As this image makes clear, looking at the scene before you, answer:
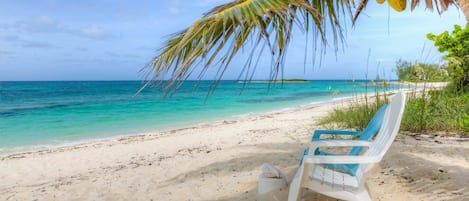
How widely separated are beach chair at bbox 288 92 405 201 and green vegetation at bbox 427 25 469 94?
6.87 metres

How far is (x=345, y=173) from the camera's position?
103 inches

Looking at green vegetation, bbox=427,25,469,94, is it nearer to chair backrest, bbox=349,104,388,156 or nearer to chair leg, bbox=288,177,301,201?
chair backrest, bbox=349,104,388,156

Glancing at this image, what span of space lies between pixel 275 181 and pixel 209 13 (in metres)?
1.64

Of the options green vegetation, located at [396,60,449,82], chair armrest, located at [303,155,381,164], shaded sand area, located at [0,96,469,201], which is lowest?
shaded sand area, located at [0,96,469,201]

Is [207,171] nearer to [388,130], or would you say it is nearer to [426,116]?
[388,130]

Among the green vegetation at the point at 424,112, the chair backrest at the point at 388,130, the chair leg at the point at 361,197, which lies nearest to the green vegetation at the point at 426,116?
the green vegetation at the point at 424,112

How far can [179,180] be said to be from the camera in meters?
4.05

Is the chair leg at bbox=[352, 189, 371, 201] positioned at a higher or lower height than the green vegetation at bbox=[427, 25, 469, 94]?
lower

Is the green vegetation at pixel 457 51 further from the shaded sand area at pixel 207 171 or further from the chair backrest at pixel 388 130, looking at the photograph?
the chair backrest at pixel 388 130

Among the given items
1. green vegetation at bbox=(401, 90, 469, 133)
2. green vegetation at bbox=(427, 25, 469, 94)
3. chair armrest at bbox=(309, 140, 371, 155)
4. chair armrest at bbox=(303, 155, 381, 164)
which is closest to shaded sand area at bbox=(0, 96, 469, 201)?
green vegetation at bbox=(401, 90, 469, 133)

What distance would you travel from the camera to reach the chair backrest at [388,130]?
223 cm

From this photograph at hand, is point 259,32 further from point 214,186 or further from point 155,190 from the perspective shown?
point 155,190

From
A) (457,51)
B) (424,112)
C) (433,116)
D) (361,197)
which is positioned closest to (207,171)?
(361,197)

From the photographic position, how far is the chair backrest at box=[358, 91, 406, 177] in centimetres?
223
